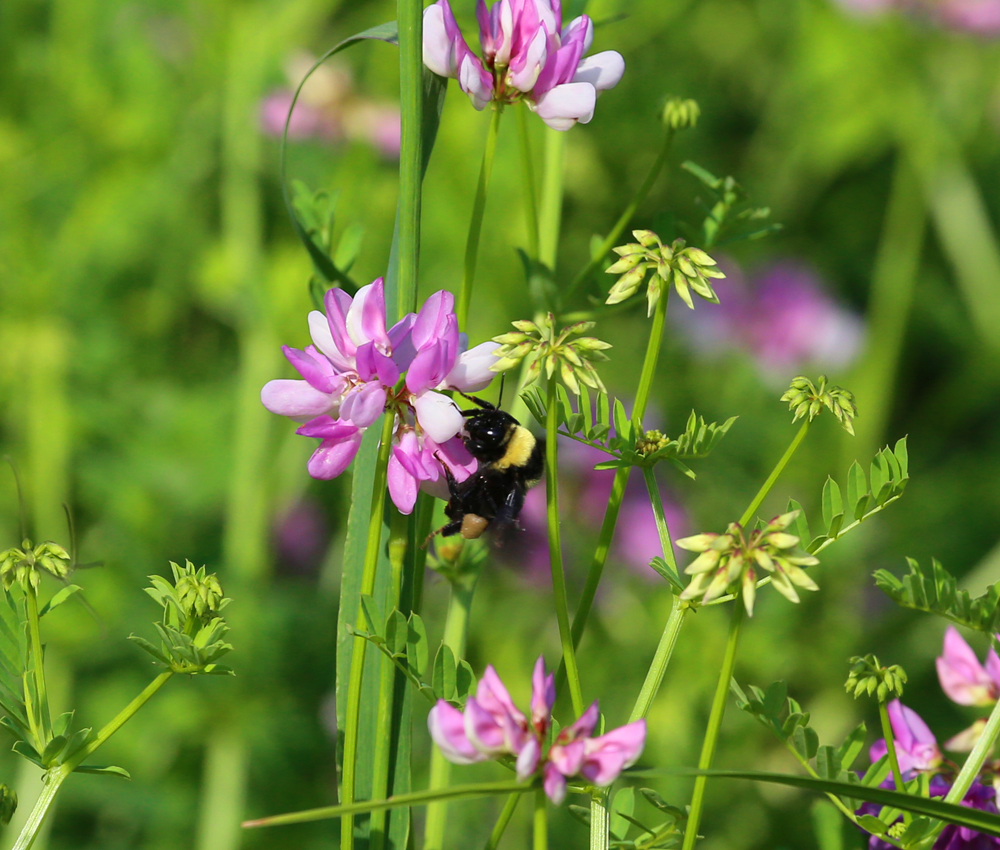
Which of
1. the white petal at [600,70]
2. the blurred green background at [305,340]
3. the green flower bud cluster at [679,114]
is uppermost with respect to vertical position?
the white petal at [600,70]

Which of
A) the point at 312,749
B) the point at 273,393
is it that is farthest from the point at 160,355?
the point at 273,393

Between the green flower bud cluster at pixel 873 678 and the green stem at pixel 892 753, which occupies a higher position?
the green flower bud cluster at pixel 873 678

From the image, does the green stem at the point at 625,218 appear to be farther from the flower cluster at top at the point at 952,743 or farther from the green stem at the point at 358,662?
the flower cluster at top at the point at 952,743

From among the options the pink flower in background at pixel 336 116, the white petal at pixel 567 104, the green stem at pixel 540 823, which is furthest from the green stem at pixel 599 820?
the pink flower in background at pixel 336 116

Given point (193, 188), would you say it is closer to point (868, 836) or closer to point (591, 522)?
point (591, 522)

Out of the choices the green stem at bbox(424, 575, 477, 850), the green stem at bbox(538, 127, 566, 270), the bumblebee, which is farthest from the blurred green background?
the green stem at bbox(538, 127, 566, 270)

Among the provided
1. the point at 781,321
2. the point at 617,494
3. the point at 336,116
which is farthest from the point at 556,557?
the point at 781,321

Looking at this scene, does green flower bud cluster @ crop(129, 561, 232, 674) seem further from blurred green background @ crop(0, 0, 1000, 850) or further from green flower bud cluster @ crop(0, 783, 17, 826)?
blurred green background @ crop(0, 0, 1000, 850)

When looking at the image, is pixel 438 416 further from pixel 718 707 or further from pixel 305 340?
pixel 305 340
